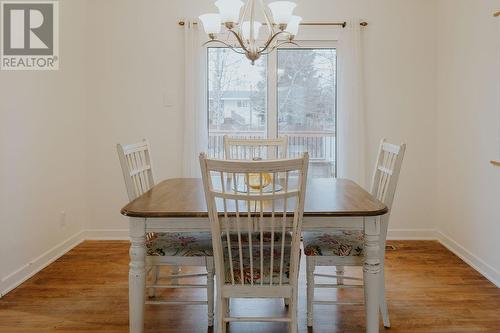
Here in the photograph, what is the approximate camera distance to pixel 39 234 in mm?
3197

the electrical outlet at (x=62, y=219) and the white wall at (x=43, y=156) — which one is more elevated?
the white wall at (x=43, y=156)

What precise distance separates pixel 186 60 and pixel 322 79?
4.21ft

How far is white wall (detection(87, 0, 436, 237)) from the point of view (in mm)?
3898

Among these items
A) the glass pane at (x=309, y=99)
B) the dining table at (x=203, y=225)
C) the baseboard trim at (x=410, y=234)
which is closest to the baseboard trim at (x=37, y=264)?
the dining table at (x=203, y=225)

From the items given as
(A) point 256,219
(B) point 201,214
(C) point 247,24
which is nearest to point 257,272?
(A) point 256,219

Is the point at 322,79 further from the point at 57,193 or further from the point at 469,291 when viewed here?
the point at 57,193

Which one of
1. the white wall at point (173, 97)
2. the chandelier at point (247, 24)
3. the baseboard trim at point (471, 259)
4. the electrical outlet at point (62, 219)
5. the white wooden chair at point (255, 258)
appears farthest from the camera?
the white wall at point (173, 97)

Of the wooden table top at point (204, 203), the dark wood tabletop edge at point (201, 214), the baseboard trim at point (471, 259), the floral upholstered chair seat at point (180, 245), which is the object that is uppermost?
the wooden table top at point (204, 203)

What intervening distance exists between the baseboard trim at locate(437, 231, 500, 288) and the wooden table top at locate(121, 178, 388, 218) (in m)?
1.28

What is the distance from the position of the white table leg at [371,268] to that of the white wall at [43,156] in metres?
2.25

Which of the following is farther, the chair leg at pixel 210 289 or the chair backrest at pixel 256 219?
the chair leg at pixel 210 289

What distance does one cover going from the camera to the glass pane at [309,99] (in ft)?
13.1

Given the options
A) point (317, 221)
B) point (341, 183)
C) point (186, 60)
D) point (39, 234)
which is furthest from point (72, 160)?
point (317, 221)

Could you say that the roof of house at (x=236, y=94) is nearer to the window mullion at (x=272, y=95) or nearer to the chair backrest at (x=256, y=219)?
the window mullion at (x=272, y=95)
